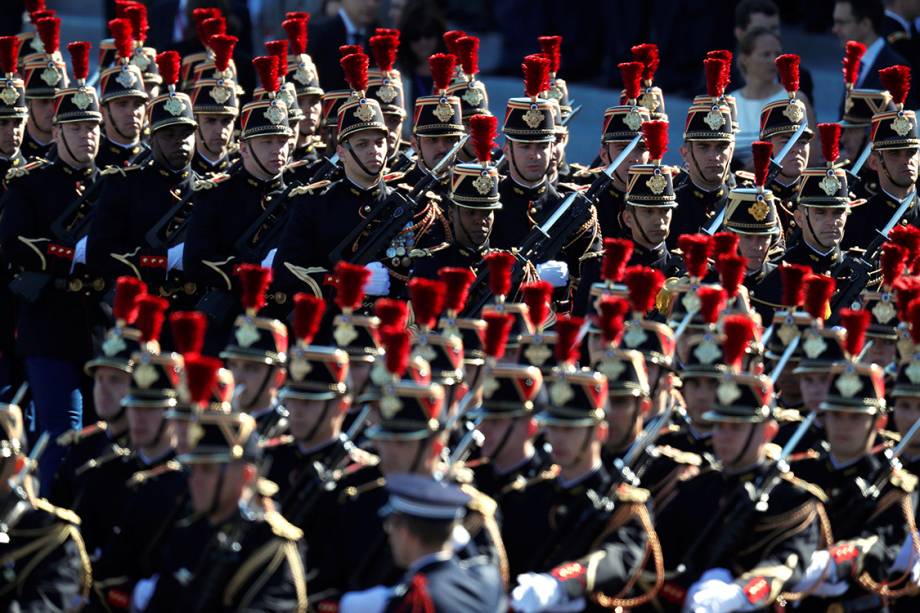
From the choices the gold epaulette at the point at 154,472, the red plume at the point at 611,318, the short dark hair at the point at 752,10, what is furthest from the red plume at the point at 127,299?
the short dark hair at the point at 752,10

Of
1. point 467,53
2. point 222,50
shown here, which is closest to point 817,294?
point 467,53

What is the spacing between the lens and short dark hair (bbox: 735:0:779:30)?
50.4ft

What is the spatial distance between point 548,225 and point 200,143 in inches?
78.8

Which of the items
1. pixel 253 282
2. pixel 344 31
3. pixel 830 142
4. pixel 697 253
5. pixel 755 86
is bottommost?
pixel 344 31

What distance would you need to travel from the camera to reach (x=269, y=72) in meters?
12.8

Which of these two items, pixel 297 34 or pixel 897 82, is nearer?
pixel 897 82

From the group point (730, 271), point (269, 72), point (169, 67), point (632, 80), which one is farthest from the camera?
point (632, 80)

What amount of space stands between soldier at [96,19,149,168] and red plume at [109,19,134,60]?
0.43 m

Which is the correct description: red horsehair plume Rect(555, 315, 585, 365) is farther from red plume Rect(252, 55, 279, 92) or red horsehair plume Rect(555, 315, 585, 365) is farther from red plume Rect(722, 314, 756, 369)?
red plume Rect(252, 55, 279, 92)

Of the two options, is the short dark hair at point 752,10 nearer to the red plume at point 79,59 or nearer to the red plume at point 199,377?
the red plume at point 79,59

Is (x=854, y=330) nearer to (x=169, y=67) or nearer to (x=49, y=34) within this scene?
(x=169, y=67)

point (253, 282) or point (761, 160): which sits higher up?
point (253, 282)

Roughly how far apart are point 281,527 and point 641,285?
80.5 inches

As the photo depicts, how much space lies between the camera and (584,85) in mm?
18578
